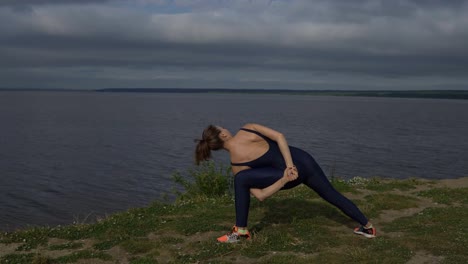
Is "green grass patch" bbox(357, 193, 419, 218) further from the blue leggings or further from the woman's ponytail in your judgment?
the woman's ponytail

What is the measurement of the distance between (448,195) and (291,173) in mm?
7946

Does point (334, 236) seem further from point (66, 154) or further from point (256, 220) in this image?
point (66, 154)

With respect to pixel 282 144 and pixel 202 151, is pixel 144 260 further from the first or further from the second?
pixel 282 144

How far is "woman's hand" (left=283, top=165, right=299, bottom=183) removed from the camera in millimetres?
8055

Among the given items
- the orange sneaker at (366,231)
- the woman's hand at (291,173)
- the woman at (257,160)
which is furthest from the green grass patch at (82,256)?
the orange sneaker at (366,231)

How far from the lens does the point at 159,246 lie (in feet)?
29.5

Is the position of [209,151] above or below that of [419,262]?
above

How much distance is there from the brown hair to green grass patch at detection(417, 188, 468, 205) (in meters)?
7.73

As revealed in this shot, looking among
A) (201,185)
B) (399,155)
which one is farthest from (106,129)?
→ (201,185)

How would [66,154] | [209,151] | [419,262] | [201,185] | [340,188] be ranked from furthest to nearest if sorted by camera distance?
[66,154] → [201,185] → [340,188] → [209,151] → [419,262]

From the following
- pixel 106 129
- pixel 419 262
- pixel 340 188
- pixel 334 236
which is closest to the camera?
pixel 419 262

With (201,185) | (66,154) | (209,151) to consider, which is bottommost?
(66,154)

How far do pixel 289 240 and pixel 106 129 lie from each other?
58.4 m

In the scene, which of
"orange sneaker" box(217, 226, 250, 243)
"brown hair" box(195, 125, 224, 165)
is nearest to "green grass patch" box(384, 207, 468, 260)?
"orange sneaker" box(217, 226, 250, 243)
